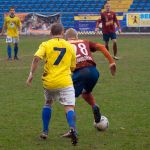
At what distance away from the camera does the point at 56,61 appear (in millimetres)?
8180

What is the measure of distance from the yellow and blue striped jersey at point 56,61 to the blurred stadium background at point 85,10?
3152 centimetres

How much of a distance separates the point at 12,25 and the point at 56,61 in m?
15.7

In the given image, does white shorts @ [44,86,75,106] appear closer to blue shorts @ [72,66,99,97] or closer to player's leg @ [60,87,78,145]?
player's leg @ [60,87,78,145]

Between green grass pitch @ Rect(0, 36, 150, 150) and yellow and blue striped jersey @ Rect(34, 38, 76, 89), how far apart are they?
87 cm

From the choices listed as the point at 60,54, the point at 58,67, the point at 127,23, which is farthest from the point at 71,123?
the point at 127,23

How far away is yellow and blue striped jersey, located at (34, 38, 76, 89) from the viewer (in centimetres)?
815

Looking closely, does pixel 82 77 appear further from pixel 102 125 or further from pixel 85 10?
pixel 85 10

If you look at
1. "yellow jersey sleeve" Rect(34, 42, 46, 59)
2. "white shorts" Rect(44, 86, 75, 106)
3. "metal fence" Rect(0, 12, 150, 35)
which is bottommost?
"metal fence" Rect(0, 12, 150, 35)

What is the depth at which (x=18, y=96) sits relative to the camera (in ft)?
41.9

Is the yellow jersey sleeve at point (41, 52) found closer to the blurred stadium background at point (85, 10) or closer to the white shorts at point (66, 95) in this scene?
the white shorts at point (66, 95)

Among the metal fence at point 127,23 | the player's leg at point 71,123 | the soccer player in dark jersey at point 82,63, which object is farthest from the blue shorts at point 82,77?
the metal fence at point 127,23

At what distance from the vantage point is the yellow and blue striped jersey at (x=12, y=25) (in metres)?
23.5

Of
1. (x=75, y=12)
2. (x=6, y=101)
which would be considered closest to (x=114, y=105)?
(x=6, y=101)

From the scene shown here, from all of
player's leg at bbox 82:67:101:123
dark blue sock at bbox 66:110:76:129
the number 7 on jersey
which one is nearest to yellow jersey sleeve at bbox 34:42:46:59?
the number 7 on jersey
